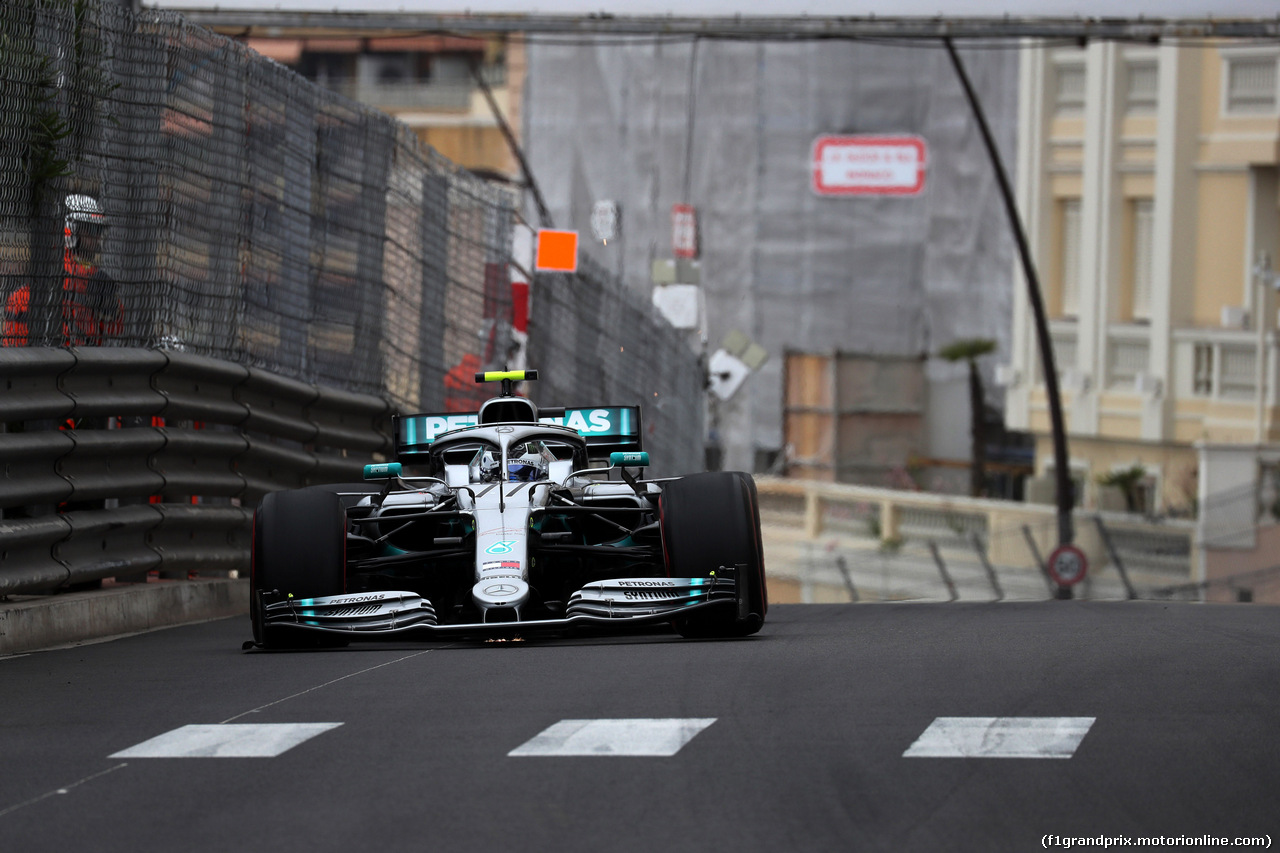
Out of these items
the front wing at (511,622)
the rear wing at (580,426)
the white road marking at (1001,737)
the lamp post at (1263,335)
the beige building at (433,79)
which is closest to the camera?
the white road marking at (1001,737)

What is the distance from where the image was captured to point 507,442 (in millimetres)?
11672

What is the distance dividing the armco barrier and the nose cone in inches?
94.0

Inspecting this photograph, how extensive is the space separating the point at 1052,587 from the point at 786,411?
51.1 ft

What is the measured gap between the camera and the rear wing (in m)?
13.0

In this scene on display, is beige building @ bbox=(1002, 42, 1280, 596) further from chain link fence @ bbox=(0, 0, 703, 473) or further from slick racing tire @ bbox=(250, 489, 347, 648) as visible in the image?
slick racing tire @ bbox=(250, 489, 347, 648)

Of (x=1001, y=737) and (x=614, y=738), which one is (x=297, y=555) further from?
(x=1001, y=737)

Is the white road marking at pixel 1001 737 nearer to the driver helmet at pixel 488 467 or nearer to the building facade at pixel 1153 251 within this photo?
Result: the driver helmet at pixel 488 467

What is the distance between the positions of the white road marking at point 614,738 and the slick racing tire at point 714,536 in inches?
122

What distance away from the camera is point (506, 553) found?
10.5m

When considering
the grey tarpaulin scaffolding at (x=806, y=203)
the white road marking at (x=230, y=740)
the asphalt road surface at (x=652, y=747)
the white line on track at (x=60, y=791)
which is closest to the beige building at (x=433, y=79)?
the grey tarpaulin scaffolding at (x=806, y=203)

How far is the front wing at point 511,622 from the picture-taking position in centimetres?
1030

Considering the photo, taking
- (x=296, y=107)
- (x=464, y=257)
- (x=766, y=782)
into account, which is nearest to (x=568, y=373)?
(x=464, y=257)

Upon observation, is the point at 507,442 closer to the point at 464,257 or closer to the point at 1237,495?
the point at 464,257

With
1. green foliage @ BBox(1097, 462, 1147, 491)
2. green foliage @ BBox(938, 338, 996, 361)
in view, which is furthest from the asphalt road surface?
green foliage @ BBox(938, 338, 996, 361)
